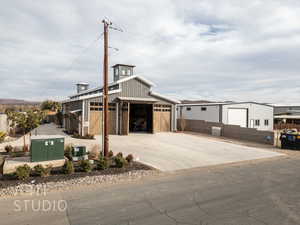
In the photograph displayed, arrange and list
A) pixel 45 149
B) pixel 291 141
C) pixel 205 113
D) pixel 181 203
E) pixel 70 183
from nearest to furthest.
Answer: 1. pixel 181 203
2. pixel 70 183
3. pixel 45 149
4. pixel 291 141
5. pixel 205 113

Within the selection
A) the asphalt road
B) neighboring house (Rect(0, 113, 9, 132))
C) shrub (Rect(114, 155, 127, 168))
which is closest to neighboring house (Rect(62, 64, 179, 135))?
neighboring house (Rect(0, 113, 9, 132))

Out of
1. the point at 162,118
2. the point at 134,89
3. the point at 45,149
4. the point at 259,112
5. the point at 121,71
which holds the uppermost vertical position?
the point at 121,71

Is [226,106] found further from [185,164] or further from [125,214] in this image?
[125,214]

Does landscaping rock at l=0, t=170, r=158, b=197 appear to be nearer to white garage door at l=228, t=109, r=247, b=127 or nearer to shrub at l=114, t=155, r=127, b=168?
shrub at l=114, t=155, r=127, b=168

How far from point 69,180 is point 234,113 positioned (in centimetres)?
2642

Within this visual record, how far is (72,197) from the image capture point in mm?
6445

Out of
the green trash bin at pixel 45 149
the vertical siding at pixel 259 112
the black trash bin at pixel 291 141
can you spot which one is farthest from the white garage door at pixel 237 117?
the green trash bin at pixel 45 149

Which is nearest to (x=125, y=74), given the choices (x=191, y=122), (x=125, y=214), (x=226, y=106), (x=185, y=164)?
(x=191, y=122)

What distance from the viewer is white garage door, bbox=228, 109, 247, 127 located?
29125mm

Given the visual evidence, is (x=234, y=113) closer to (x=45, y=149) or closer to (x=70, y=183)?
(x=45, y=149)

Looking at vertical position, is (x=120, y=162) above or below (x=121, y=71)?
below

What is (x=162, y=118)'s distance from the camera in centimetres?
2484

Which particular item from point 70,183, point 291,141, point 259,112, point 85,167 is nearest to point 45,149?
point 85,167

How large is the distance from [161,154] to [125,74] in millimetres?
15406
